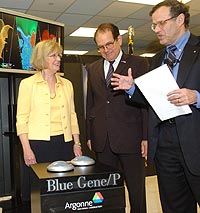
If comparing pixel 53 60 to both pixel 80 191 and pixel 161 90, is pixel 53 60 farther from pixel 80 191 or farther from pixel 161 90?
pixel 80 191

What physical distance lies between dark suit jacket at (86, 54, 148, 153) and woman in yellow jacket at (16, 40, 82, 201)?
8.1 inches

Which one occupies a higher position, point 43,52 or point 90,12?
point 90,12

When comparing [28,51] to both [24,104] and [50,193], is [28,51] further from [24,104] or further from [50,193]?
[50,193]

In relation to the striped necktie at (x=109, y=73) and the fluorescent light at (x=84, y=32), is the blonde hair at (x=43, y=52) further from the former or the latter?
the fluorescent light at (x=84, y=32)

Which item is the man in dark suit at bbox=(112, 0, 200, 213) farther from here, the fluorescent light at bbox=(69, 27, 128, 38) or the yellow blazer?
the fluorescent light at bbox=(69, 27, 128, 38)

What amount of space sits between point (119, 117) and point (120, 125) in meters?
0.05

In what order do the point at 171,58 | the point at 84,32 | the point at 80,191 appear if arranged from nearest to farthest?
the point at 80,191 < the point at 171,58 < the point at 84,32

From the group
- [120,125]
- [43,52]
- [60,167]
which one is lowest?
[60,167]

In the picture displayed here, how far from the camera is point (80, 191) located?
1359 millimetres

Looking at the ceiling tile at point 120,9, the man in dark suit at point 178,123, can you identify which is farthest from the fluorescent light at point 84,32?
the man in dark suit at point 178,123

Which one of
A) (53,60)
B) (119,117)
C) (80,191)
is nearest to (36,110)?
(53,60)

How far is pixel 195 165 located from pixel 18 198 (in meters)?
2.03

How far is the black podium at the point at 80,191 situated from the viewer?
1330 millimetres

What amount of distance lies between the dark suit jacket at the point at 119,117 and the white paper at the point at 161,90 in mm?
532
